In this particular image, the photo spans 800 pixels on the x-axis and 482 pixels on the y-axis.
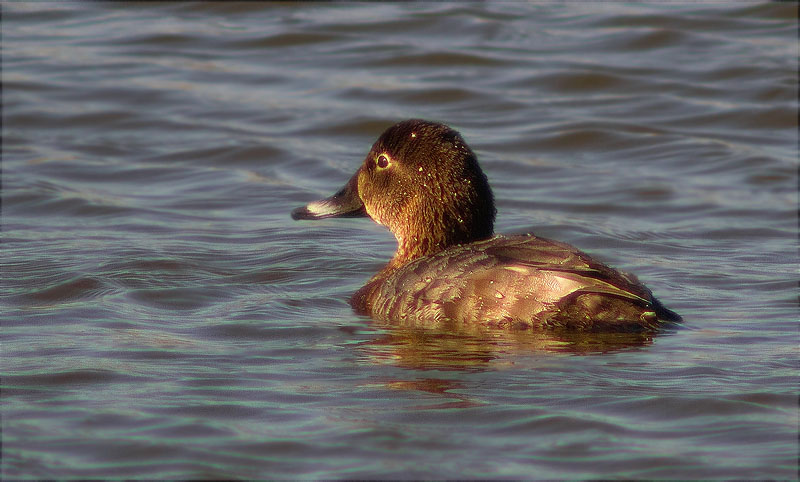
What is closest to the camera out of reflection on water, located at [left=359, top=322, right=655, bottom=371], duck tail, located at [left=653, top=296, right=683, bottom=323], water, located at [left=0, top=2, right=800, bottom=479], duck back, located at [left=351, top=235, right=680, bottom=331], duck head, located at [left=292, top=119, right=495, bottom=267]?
water, located at [left=0, top=2, right=800, bottom=479]

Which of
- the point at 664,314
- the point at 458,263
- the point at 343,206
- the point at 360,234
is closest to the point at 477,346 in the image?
the point at 458,263

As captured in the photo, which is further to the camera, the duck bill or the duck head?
the duck bill

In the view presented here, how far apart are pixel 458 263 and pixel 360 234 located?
2691 millimetres

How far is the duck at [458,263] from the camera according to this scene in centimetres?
583

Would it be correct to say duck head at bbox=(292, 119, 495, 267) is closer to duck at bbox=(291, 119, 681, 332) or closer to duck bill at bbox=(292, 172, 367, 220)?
duck at bbox=(291, 119, 681, 332)

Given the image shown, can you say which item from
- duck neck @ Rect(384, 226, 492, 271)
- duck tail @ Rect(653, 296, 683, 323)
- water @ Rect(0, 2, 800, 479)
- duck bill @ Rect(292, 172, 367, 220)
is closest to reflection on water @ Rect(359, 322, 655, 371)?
water @ Rect(0, 2, 800, 479)

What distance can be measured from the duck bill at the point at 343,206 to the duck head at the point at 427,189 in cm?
18

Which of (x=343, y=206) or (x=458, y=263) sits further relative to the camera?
(x=343, y=206)

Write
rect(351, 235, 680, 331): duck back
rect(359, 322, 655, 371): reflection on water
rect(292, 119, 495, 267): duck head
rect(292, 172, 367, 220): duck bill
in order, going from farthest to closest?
1. rect(292, 172, 367, 220): duck bill
2. rect(292, 119, 495, 267): duck head
3. rect(351, 235, 680, 331): duck back
4. rect(359, 322, 655, 371): reflection on water

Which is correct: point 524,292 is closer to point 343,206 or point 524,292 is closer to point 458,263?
point 458,263

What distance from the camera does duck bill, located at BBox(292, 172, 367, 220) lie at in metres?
7.50

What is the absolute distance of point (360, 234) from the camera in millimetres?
8773

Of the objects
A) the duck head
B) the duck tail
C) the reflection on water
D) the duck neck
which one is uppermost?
the duck head

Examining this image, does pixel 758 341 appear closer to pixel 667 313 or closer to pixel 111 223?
pixel 667 313
